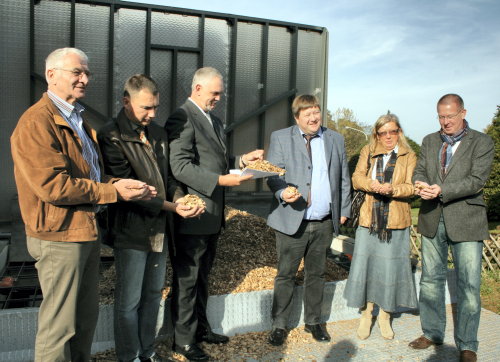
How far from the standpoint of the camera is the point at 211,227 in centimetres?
316

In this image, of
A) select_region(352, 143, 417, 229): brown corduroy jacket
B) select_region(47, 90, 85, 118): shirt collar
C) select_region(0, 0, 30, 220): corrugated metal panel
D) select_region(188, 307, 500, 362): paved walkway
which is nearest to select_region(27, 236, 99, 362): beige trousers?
select_region(47, 90, 85, 118): shirt collar

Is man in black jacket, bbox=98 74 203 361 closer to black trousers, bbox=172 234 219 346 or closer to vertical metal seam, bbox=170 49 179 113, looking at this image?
black trousers, bbox=172 234 219 346

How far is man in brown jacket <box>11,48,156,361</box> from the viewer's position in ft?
7.03

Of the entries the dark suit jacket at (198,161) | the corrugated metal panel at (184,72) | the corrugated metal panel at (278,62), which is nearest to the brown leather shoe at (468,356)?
the dark suit jacket at (198,161)

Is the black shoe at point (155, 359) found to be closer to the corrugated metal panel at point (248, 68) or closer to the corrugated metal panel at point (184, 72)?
the corrugated metal panel at point (184, 72)

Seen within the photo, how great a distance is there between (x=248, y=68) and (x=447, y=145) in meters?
3.23

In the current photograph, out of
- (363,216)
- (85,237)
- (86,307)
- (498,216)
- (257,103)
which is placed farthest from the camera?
(498,216)

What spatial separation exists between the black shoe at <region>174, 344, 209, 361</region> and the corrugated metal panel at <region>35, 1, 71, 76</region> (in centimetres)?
365

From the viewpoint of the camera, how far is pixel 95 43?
17.3 feet

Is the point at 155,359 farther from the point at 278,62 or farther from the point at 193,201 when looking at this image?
the point at 278,62

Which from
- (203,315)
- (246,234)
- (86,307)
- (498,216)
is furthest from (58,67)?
(498,216)

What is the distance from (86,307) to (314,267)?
1840mm

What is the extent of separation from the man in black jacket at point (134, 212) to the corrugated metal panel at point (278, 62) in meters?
3.55

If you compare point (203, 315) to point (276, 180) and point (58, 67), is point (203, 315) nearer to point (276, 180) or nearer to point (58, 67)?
point (276, 180)
